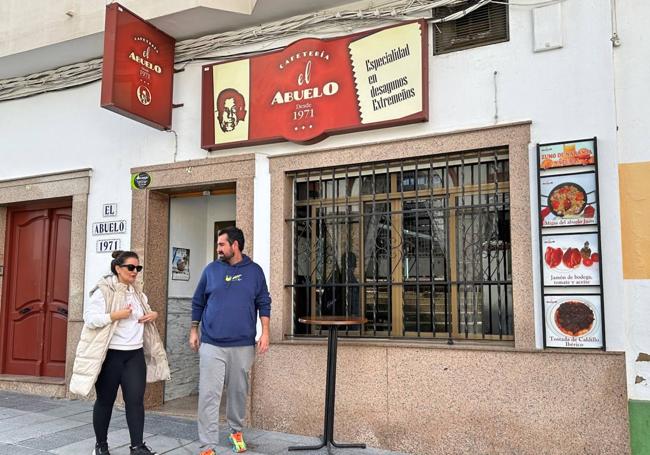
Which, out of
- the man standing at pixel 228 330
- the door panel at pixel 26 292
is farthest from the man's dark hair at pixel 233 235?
the door panel at pixel 26 292

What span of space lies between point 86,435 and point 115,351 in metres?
1.47

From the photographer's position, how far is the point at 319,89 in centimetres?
575

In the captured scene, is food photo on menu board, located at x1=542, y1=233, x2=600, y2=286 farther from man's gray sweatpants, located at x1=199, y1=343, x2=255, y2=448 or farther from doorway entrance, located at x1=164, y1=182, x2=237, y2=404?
doorway entrance, located at x1=164, y1=182, x2=237, y2=404

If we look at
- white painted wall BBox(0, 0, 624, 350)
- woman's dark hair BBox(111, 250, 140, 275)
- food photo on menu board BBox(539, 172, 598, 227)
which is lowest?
woman's dark hair BBox(111, 250, 140, 275)

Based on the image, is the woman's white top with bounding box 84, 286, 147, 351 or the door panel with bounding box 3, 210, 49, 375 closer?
the woman's white top with bounding box 84, 286, 147, 351

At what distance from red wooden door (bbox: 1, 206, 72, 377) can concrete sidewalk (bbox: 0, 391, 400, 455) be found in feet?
3.68

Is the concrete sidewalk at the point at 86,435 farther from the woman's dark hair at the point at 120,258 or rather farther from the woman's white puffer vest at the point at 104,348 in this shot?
the woman's dark hair at the point at 120,258

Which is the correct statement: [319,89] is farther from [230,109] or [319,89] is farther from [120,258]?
[120,258]

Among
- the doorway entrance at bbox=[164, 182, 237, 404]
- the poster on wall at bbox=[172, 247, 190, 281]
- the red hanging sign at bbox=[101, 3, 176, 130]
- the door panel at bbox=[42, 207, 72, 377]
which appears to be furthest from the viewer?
the door panel at bbox=[42, 207, 72, 377]

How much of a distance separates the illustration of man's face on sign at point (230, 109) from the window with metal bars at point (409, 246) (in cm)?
89

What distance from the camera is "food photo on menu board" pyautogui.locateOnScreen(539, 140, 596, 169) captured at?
456 centimetres

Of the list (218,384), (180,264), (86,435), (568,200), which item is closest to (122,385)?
(218,384)

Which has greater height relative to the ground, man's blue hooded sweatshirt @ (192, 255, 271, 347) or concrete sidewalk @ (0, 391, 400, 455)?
man's blue hooded sweatshirt @ (192, 255, 271, 347)

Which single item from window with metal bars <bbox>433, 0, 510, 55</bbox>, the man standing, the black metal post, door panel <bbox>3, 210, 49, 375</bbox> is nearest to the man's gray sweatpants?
the man standing
